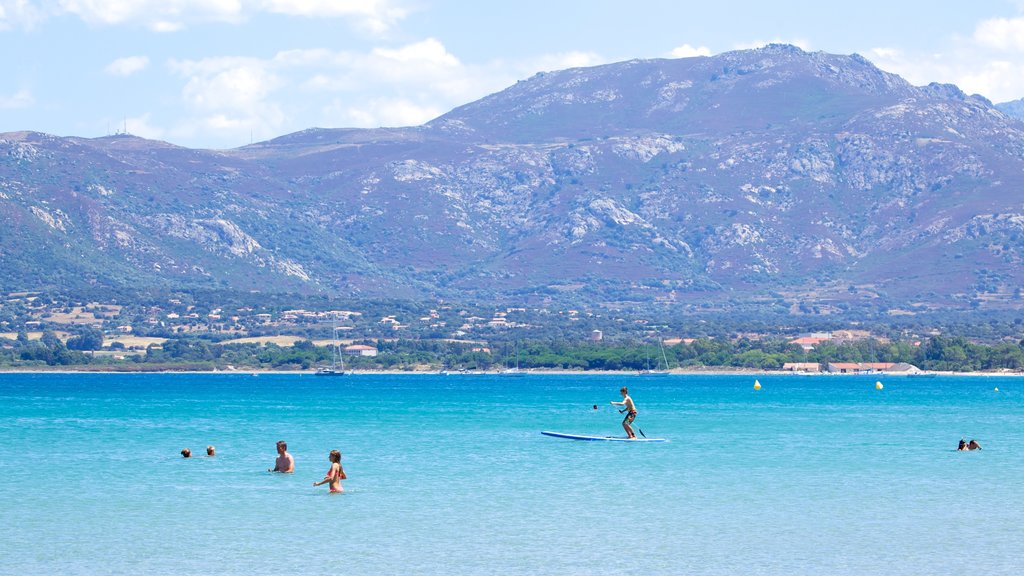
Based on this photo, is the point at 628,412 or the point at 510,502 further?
the point at 628,412

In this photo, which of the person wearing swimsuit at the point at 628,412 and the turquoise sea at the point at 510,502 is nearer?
the turquoise sea at the point at 510,502

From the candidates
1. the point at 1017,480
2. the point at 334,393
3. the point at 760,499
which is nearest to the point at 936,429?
the point at 1017,480

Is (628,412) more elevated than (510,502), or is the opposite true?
(628,412)

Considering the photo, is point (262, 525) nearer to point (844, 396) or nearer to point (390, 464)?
point (390, 464)

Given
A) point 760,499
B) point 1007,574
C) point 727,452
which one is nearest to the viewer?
point 1007,574

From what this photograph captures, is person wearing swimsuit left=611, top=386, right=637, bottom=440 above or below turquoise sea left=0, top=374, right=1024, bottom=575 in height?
above

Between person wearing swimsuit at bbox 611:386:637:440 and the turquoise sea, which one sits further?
person wearing swimsuit at bbox 611:386:637:440

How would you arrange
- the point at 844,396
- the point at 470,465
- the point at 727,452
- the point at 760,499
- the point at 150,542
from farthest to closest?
the point at 844,396
the point at 727,452
the point at 470,465
the point at 760,499
the point at 150,542

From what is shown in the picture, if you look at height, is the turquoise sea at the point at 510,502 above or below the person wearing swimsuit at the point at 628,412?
below

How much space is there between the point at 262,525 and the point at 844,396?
5441 inches

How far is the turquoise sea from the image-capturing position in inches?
1522

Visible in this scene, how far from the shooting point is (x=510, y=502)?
49.7 metres

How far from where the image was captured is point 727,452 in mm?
72688

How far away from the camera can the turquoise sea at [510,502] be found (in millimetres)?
38656
